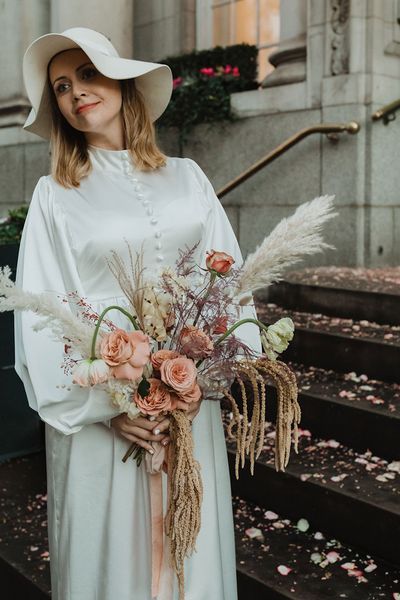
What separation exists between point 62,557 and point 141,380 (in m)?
0.75

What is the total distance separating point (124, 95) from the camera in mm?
2350

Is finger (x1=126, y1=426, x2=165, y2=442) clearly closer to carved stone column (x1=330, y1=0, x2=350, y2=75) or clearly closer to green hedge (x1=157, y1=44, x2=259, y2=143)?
carved stone column (x1=330, y1=0, x2=350, y2=75)

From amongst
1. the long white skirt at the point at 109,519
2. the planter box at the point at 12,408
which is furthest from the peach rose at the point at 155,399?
the planter box at the point at 12,408

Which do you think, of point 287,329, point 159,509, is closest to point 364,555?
point 159,509

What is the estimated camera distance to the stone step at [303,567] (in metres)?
2.89

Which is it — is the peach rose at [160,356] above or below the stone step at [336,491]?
above

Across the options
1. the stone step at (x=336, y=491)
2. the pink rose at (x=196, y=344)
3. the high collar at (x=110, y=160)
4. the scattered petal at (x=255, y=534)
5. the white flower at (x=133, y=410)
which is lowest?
the scattered petal at (x=255, y=534)

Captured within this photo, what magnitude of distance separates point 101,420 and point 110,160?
81 cm

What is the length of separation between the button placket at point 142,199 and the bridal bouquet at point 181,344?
283mm

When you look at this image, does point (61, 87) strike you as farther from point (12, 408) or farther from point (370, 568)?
point (12, 408)

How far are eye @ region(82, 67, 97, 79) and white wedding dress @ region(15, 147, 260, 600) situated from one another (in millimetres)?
236

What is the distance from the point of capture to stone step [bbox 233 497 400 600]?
9.47 ft

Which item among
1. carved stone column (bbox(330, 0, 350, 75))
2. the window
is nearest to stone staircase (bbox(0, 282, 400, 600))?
carved stone column (bbox(330, 0, 350, 75))

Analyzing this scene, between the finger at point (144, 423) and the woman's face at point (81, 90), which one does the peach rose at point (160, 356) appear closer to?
the finger at point (144, 423)
